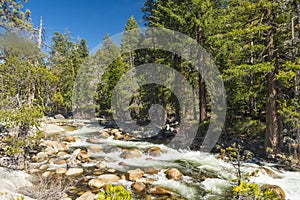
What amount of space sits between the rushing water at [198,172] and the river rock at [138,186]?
261 millimetres

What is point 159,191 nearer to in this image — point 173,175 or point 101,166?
point 173,175

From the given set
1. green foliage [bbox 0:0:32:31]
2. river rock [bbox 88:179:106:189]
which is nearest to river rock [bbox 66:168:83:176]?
river rock [bbox 88:179:106:189]

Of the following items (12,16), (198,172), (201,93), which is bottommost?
(198,172)

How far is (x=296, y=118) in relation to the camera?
25.8ft

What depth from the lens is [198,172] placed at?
9.72 meters

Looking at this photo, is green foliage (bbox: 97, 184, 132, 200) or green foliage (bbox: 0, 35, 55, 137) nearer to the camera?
green foliage (bbox: 97, 184, 132, 200)

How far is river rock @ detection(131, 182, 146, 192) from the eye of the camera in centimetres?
765

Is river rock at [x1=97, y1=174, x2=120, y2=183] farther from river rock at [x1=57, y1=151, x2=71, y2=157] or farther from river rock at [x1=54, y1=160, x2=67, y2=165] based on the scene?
river rock at [x1=57, y1=151, x2=71, y2=157]

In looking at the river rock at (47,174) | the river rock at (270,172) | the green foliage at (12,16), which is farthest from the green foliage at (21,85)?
the river rock at (270,172)

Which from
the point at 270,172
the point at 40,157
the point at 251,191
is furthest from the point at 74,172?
the point at 270,172

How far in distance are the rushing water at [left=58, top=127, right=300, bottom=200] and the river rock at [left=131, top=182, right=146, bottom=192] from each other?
26cm

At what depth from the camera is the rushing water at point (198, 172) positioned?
24.9 ft

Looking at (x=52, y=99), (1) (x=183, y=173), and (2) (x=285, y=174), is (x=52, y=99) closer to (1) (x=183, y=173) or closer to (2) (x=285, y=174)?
(1) (x=183, y=173)

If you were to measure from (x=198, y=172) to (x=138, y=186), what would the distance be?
3449 millimetres
